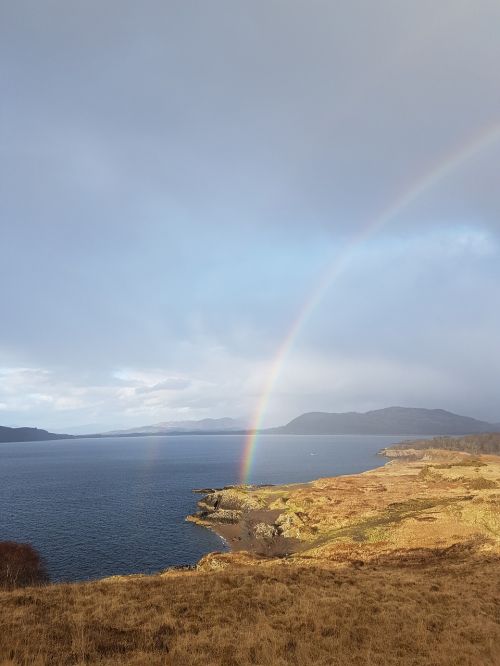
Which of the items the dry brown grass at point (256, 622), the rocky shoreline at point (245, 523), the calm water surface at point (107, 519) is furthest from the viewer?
the rocky shoreline at point (245, 523)

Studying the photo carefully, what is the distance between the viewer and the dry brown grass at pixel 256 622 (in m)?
13.9

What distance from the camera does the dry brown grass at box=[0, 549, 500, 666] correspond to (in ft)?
45.5

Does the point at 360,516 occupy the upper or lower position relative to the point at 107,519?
upper

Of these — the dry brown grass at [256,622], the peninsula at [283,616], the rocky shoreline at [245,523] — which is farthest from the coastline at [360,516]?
the dry brown grass at [256,622]

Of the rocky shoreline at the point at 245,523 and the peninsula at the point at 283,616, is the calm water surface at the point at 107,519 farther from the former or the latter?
the peninsula at the point at 283,616

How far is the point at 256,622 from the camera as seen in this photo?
17672 millimetres

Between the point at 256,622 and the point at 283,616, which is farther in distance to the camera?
the point at 283,616

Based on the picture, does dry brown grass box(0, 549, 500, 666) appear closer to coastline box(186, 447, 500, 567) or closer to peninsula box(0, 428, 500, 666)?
peninsula box(0, 428, 500, 666)

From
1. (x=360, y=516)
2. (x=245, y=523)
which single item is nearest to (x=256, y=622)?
(x=360, y=516)

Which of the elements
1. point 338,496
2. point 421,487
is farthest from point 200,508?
point 421,487

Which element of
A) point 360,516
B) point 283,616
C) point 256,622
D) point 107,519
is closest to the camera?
point 256,622

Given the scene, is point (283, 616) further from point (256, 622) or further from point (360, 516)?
point (360, 516)

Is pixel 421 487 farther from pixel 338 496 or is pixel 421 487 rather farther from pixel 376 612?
pixel 376 612

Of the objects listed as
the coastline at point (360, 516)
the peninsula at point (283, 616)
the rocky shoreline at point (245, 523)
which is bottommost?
the rocky shoreline at point (245, 523)
